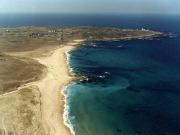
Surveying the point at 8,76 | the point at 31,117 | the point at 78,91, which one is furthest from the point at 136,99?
the point at 8,76

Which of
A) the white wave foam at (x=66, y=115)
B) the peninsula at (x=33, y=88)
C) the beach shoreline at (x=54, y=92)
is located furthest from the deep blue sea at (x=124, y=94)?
the peninsula at (x=33, y=88)

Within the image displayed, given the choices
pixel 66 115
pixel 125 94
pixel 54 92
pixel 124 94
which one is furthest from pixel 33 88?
pixel 125 94

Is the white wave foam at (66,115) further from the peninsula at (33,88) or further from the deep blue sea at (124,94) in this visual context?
the peninsula at (33,88)

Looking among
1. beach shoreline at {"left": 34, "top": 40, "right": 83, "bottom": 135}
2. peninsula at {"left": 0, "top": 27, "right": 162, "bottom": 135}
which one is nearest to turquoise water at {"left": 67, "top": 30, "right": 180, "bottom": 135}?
beach shoreline at {"left": 34, "top": 40, "right": 83, "bottom": 135}

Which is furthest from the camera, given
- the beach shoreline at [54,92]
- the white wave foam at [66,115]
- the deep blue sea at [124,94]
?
the deep blue sea at [124,94]

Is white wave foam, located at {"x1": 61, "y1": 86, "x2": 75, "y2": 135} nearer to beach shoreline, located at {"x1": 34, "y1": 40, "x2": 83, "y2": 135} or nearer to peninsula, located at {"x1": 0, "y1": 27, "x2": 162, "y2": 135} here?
beach shoreline, located at {"x1": 34, "y1": 40, "x2": 83, "y2": 135}

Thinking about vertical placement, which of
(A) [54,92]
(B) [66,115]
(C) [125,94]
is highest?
(A) [54,92]

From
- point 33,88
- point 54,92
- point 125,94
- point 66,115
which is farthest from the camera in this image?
point 33,88

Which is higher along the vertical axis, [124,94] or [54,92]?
[54,92]

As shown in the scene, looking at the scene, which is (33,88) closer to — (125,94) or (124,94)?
(124,94)
